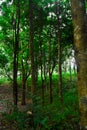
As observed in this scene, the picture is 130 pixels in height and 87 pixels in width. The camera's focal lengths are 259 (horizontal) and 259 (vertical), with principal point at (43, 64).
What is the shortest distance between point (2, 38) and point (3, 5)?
6183 mm

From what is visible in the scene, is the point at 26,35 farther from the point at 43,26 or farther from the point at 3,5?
the point at 3,5

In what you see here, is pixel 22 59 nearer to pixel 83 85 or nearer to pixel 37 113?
pixel 37 113

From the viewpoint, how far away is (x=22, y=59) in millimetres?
26078

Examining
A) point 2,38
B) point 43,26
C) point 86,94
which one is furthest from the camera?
point 2,38

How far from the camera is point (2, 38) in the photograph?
2394 cm

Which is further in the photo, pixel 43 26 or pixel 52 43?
pixel 52 43

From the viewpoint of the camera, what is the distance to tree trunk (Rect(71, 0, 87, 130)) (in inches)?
162

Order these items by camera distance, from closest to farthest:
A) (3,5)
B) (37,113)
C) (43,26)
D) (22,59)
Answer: (37,113), (3,5), (43,26), (22,59)

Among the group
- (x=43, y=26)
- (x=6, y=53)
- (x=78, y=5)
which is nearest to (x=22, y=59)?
(x=6, y=53)

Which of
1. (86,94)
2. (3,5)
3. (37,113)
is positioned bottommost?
(37,113)

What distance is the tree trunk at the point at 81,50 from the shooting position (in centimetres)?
412

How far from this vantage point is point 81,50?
13.8 ft

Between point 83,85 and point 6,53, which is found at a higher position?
point 6,53

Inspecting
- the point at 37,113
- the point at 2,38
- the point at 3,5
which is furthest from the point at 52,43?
the point at 37,113
